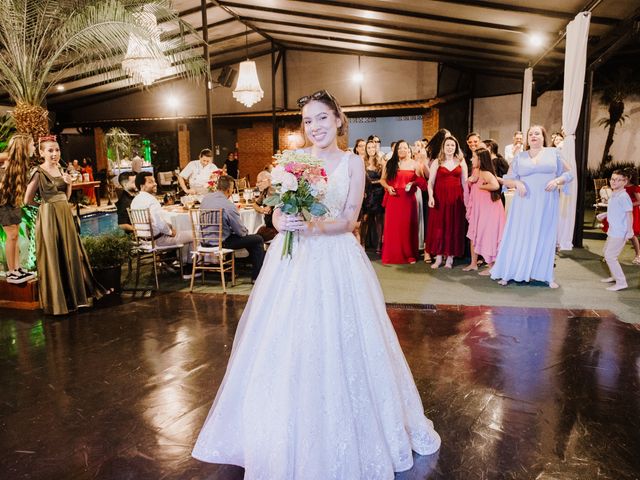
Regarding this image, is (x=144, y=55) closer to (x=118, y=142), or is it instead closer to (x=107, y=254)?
(x=107, y=254)

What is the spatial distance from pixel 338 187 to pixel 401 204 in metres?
4.54

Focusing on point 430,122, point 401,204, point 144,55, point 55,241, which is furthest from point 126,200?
point 430,122

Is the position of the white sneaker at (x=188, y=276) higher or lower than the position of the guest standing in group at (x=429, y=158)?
lower

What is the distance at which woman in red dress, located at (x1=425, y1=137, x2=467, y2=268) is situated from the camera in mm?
6414

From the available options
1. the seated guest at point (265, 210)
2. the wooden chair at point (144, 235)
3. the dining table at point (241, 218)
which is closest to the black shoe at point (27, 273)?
the wooden chair at point (144, 235)

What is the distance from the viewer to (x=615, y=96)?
11.9m

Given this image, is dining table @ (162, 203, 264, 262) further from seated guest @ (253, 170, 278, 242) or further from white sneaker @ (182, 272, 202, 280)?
white sneaker @ (182, 272, 202, 280)

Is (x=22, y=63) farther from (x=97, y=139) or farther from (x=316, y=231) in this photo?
(x=97, y=139)

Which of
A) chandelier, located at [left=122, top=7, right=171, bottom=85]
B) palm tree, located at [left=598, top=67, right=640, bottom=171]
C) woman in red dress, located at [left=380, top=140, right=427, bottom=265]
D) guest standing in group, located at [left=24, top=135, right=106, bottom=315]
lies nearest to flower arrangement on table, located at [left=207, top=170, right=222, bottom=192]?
chandelier, located at [left=122, top=7, right=171, bottom=85]

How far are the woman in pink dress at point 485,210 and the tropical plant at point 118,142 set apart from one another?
14279 millimetres

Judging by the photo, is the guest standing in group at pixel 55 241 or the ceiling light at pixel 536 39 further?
the ceiling light at pixel 536 39

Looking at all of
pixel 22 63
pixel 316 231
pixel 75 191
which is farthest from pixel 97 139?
pixel 316 231

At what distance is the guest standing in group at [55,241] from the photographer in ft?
15.4

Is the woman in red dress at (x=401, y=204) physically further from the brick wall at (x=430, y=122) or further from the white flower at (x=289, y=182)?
the brick wall at (x=430, y=122)
